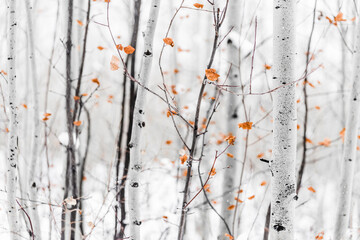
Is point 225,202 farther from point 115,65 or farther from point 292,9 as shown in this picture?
point 292,9

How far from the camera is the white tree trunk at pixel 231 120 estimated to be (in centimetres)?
218

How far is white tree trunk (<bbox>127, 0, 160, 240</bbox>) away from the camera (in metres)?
1.48

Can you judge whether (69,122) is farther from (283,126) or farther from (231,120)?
(283,126)

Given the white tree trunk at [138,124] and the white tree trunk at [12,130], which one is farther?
the white tree trunk at [12,130]

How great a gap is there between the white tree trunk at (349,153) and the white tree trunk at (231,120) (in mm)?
672

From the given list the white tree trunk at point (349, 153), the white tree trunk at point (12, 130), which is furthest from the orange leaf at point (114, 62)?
the white tree trunk at point (349, 153)

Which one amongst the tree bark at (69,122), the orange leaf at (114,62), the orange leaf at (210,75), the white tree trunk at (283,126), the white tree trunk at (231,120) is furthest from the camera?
the white tree trunk at (231,120)

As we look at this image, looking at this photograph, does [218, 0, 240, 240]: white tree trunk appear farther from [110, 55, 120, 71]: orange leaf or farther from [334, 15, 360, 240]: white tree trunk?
[110, 55, 120, 71]: orange leaf

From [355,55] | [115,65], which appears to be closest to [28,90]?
[115,65]

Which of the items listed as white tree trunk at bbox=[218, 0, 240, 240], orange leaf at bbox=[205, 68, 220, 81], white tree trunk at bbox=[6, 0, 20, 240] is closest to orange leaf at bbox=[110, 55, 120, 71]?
orange leaf at bbox=[205, 68, 220, 81]

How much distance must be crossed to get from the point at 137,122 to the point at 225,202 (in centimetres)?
103

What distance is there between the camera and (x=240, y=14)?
2.21 metres

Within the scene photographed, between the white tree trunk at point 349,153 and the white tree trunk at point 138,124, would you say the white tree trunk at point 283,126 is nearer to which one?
the white tree trunk at point 138,124

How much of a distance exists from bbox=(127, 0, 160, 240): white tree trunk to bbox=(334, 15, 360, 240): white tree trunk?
1.28 m
